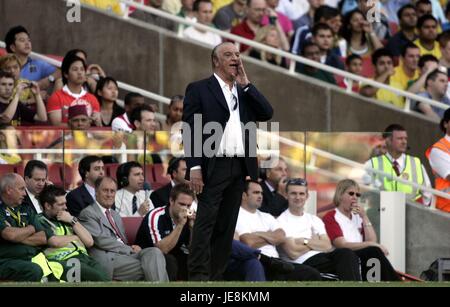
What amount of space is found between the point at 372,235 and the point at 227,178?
3224 mm

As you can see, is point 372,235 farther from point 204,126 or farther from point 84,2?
point 84,2

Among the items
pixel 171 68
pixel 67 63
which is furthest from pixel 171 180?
pixel 171 68

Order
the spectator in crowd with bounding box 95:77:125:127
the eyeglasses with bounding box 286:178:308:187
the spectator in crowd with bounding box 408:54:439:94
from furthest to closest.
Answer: the spectator in crowd with bounding box 408:54:439:94 → the spectator in crowd with bounding box 95:77:125:127 → the eyeglasses with bounding box 286:178:308:187

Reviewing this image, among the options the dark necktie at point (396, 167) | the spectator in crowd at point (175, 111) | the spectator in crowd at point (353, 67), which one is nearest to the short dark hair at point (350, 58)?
the spectator in crowd at point (353, 67)

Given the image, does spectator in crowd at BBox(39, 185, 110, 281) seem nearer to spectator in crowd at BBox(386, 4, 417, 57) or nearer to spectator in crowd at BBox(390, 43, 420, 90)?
spectator in crowd at BBox(390, 43, 420, 90)

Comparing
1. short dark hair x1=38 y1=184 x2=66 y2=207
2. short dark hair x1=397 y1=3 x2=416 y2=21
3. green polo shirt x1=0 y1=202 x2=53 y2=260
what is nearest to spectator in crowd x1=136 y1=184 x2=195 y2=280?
short dark hair x1=38 y1=184 x2=66 y2=207

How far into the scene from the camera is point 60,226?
610 inches

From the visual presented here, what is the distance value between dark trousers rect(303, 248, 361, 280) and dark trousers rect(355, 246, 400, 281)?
7.0 inches

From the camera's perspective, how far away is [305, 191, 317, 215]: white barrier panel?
652 inches

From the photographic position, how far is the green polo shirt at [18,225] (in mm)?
15023

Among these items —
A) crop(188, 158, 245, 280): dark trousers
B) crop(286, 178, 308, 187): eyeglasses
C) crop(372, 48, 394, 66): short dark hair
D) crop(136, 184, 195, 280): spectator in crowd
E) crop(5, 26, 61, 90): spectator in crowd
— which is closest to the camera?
crop(188, 158, 245, 280): dark trousers

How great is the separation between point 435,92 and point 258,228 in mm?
5564
